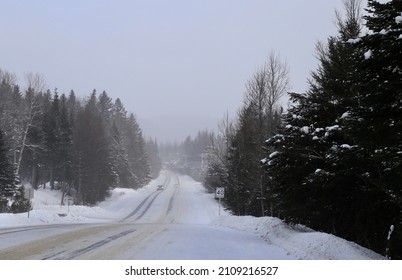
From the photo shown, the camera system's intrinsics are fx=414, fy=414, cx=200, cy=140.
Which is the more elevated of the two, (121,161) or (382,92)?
(121,161)

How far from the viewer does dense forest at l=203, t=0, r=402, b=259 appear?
830cm

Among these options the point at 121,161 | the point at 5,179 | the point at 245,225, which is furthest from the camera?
the point at 121,161

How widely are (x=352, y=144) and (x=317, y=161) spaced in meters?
2.24

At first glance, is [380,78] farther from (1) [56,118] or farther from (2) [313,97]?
(1) [56,118]

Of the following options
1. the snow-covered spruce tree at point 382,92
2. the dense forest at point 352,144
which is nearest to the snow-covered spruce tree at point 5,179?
the dense forest at point 352,144

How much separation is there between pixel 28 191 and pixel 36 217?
6.01 feet

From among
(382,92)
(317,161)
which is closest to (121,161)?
(317,161)

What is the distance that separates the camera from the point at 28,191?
2686 cm

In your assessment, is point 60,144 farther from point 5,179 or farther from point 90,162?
point 5,179

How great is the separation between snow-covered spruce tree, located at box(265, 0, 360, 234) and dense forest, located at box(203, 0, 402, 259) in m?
0.03

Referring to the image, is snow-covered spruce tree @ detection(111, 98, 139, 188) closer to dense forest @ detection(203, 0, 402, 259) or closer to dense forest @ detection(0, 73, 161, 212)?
dense forest @ detection(0, 73, 161, 212)

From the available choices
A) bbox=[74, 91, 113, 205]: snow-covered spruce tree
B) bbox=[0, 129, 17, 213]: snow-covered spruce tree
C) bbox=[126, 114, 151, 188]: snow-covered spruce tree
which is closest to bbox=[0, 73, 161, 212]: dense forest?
bbox=[74, 91, 113, 205]: snow-covered spruce tree

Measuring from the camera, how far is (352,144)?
1167 cm
